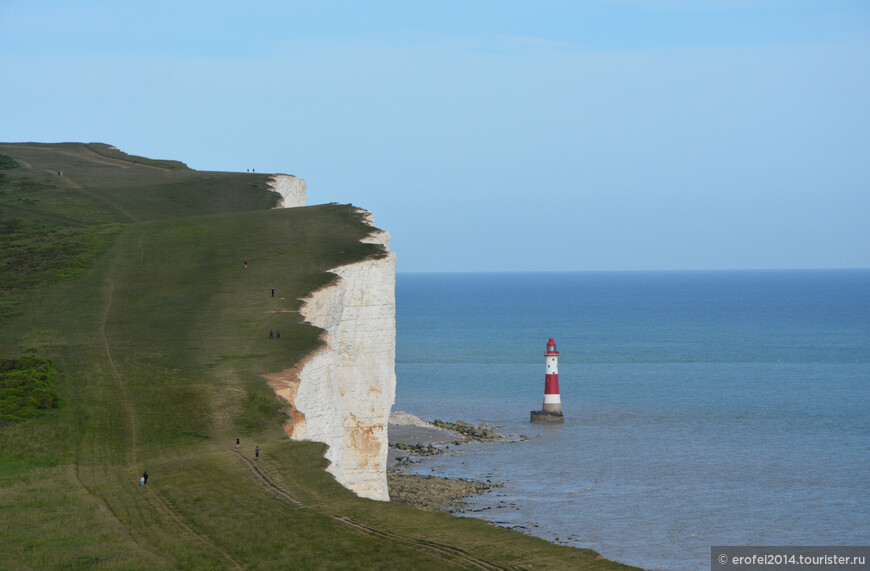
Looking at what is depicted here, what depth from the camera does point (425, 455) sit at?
2702 inches

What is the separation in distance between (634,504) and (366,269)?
18.8 meters

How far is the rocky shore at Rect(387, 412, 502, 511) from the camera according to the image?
2136 inches

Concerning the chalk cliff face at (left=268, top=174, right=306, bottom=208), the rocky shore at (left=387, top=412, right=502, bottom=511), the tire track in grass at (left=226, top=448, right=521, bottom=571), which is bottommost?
the rocky shore at (left=387, top=412, right=502, bottom=511)

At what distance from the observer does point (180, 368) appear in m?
43.0

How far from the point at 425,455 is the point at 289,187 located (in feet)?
125

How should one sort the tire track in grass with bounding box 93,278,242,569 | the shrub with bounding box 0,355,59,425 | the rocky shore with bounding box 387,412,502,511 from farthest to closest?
the rocky shore with bounding box 387,412,502,511, the shrub with bounding box 0,355,59,425, the tire track in grass with bounding box 93,278,242,569

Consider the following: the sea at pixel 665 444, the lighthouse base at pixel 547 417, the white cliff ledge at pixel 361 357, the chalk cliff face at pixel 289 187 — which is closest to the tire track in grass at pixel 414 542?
the white cliff ledge at pixel 361 357

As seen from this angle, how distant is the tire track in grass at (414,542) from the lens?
27.3 meters

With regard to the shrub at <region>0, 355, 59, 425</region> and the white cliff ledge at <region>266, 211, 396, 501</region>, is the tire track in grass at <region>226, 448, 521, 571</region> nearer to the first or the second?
the shrub at <region>0, 355, 59, 425</region>

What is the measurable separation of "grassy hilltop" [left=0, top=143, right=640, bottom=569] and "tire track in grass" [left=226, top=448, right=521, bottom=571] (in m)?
0.07

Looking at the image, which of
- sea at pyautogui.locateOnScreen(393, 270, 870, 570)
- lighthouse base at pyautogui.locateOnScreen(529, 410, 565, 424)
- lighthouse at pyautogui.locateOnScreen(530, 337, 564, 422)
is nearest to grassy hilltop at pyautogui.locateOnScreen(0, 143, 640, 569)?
sea at pyautogui.locateOnScreen(393, 270, 870, 570)

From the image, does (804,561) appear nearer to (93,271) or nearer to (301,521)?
(301,521)

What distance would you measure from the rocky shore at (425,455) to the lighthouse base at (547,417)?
15.0 feet

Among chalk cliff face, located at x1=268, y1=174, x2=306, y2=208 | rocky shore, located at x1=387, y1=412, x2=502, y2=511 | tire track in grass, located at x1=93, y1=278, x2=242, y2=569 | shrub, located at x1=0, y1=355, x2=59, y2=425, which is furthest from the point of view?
chalk cliff face, located at x1=268, y1=174, x2=306, y2=208
